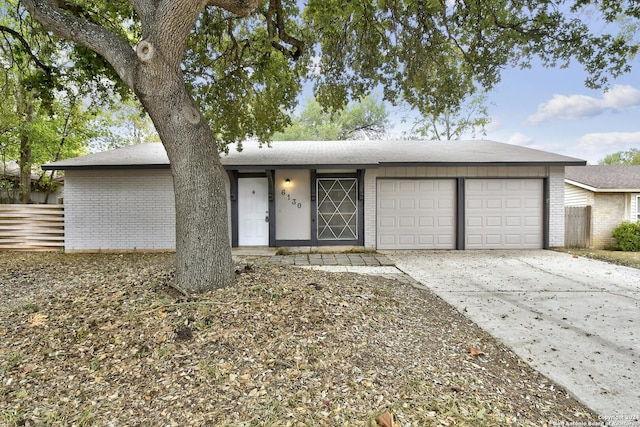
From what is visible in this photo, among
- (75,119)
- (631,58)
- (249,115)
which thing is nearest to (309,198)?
(249,115)

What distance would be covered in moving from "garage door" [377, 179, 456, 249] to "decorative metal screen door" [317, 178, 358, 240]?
0.75 m

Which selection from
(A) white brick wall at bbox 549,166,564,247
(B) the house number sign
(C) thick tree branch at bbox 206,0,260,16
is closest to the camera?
(C) thick tree branch at bbox 206,0,260,16

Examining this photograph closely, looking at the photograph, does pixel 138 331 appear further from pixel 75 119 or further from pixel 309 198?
pixel 75 119

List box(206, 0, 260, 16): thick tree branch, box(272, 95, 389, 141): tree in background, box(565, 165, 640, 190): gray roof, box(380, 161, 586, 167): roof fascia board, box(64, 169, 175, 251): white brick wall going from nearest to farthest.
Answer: box(206, 0, 260, 16): thick tree branch < box(380, 161, 586, 167): roof fascia board < box(64, 169, 175, 251): white brick wall < box(565, 165, 640, 190): gray roof < box(272, 95, 389, 141): tree in background

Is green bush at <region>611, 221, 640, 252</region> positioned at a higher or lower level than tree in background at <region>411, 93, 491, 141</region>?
lower

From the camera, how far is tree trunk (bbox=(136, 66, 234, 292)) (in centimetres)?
306

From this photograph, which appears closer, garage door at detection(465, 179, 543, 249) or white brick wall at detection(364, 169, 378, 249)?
white brick wall at detection(364, 169, 378, 249)

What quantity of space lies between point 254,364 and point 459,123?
22.6 m

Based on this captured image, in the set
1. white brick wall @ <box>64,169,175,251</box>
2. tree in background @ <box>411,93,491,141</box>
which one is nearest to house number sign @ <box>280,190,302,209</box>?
white brick wall @ <box>64,169,175,251</box>

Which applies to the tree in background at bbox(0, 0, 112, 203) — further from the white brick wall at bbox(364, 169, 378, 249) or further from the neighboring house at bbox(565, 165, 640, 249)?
the neighboring house at bbox(565, 165, 640, 249)

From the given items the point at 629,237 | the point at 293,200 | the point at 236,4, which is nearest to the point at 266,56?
the point at 236,4

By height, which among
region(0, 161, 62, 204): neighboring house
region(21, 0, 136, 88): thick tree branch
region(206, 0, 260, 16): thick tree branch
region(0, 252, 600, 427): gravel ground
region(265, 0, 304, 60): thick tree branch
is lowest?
region(0, 252, 600, 427): gravel ground

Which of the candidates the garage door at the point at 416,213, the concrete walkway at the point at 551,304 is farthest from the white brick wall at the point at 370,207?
the concrete walkway at the point at 551,304

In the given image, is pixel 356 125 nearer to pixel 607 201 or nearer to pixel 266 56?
pixel 607 201
